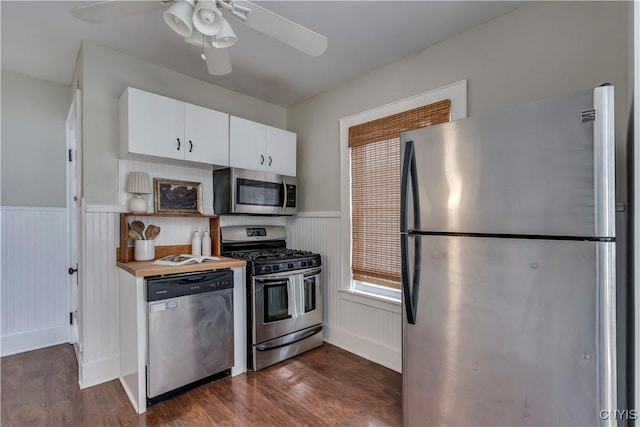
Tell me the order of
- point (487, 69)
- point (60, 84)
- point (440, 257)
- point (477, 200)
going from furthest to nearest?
point (60, 84) < point (487, 69) < point (440, 257) < point (477, 200)

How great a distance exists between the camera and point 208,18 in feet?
4.69

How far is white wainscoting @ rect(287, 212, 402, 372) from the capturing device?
2.67 m

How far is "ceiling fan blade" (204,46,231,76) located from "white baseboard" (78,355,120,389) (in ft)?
7.66

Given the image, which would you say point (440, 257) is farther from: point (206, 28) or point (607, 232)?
point (206, 28)

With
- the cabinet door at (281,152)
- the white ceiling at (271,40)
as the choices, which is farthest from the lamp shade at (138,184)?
the cabinet door at (281,152)

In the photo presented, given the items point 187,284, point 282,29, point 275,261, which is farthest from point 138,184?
point 282,29

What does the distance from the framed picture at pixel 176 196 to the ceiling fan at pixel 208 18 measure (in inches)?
55.8

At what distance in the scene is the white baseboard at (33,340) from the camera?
281 cm

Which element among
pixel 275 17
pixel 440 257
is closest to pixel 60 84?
pixel 275 17

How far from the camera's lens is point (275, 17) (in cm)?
153

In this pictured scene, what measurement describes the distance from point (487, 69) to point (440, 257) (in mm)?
1478

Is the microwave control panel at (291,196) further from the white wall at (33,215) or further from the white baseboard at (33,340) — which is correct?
the white baseboard at (33,340)

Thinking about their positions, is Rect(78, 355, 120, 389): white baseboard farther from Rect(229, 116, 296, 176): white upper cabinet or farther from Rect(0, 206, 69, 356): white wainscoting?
Rect(229, 116, 296, 176): white upper cabinet

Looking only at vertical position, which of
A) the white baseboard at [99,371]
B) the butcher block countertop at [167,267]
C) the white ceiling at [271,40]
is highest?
the white ceiling at [271,40]
